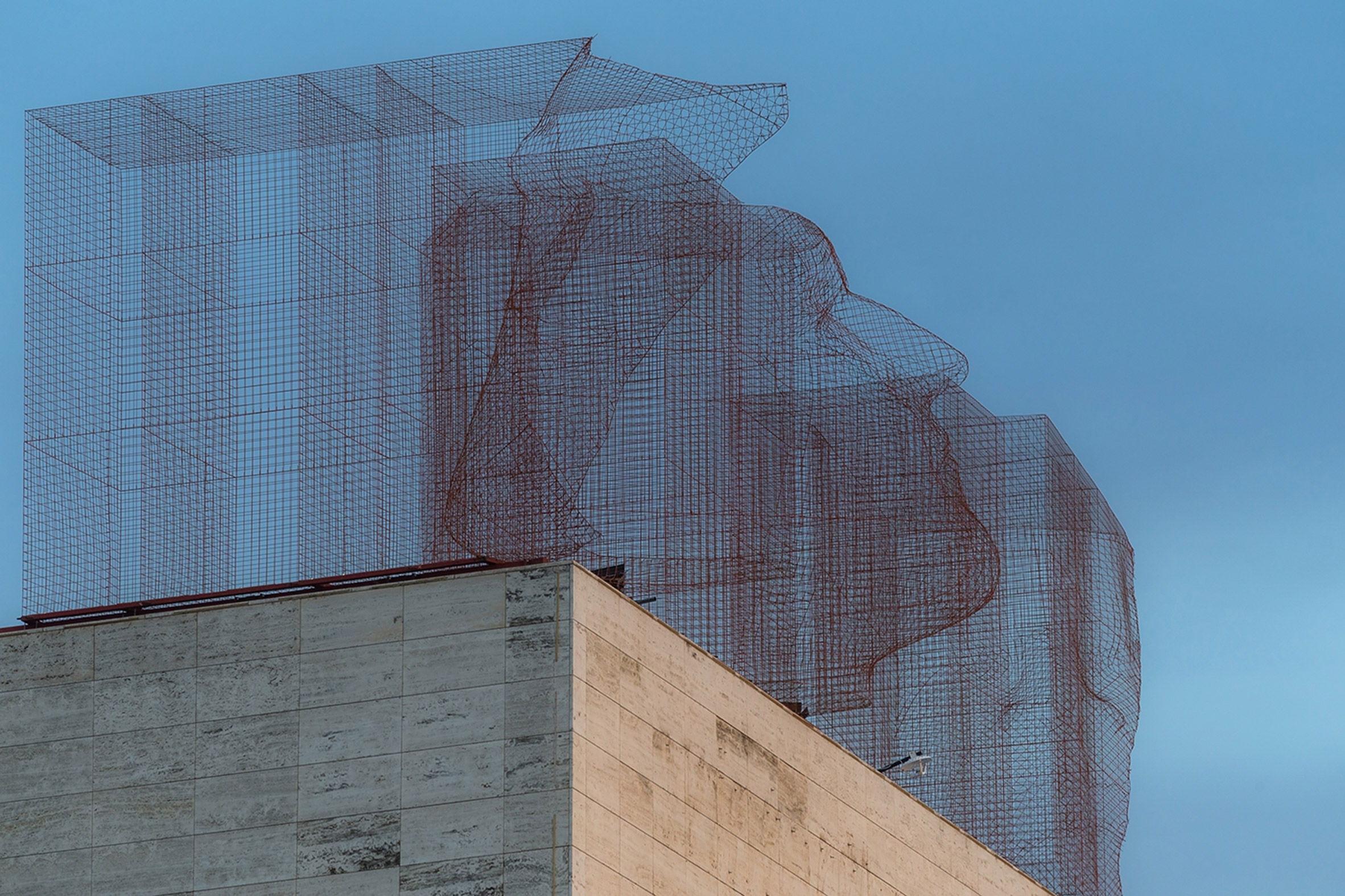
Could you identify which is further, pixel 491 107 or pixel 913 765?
pixel 913 765

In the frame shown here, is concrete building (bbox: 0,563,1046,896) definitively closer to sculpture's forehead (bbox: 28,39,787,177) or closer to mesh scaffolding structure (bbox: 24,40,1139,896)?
mesh scaffolding structure (bbox: 24,40,1139,896)

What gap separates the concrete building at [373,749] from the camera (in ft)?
74.7

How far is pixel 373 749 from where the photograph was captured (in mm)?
23312

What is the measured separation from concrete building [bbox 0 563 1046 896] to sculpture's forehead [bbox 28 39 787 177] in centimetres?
666

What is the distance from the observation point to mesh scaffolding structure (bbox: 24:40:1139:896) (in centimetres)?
2670

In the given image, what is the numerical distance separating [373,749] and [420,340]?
239 inches

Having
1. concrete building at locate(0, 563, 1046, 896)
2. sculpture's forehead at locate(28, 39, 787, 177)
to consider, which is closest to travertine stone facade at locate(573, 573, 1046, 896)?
concrete building at locate(0, 563, 1046, 896)

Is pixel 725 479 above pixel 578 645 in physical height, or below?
above

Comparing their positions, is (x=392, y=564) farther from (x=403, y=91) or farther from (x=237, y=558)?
(x=403, y=91)

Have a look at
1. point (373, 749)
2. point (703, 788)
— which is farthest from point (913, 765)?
point (373, 749)

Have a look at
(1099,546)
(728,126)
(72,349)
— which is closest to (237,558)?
(72,349)

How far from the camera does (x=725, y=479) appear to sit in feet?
91.0

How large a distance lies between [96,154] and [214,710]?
8553 mm

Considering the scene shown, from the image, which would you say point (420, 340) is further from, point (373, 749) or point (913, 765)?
point (913, 765)
